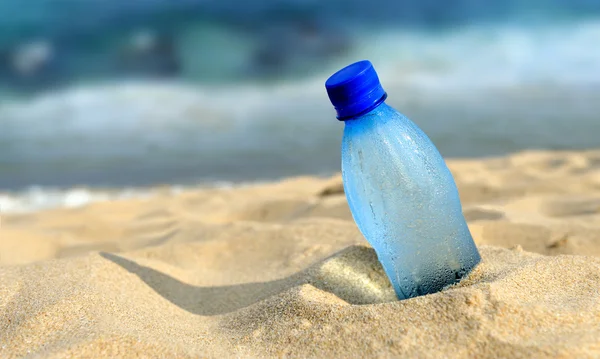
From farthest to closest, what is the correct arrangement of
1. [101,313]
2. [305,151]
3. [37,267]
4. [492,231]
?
[305,151]
[492,231]
[37,267]
[101,313]

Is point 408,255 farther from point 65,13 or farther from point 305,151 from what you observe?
point 65,13

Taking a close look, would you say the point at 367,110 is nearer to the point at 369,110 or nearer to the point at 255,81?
the point at 369,110

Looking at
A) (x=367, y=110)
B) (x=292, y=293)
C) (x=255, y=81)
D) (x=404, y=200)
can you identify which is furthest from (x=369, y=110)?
(x=255, y=81)

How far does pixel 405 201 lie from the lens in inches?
Answer: 49.3

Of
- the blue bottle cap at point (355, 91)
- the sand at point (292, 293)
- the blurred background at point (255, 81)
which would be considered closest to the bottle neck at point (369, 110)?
the blue bottle cap at point (355, 91)

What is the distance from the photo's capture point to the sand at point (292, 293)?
3.40 ft

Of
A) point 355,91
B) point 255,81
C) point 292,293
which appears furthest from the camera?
point 255,81

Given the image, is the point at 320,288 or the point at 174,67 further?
the point at 174,67

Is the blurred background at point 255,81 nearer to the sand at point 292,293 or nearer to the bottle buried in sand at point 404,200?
the sand at point 292,293

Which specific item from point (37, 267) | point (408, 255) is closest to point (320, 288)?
point (408, 255)

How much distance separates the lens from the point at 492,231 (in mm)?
1958

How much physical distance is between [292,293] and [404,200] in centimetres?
33

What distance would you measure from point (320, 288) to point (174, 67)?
699cm

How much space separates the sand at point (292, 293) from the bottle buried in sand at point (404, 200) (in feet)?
0.27
